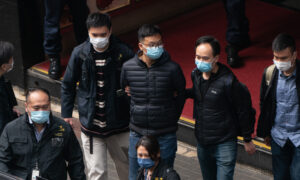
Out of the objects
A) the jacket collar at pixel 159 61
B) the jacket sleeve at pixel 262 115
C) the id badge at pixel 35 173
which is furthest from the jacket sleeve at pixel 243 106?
the id badge at pixel 35 173

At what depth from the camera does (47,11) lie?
8945 millimetres

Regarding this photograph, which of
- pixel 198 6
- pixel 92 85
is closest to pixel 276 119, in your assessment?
pixel 92 85

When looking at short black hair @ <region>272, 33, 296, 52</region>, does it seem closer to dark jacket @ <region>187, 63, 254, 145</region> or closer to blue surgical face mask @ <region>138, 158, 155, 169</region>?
dark jacket @ <region>187, 63, 254, 145</region>

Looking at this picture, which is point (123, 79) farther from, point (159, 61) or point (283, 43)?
point (283, 43)

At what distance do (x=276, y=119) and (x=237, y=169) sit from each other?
1625 mm

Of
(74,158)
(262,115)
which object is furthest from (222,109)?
(74,158)

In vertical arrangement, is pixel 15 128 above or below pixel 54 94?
above

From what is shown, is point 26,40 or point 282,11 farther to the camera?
point 282,11

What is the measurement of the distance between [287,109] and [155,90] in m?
1.19

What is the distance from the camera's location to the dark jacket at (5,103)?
249 inches

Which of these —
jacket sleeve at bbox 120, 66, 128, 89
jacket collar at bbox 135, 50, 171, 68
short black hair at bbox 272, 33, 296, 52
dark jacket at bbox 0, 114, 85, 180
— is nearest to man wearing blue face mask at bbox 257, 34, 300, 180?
short black hair at bbox 272, 33, 296, 52

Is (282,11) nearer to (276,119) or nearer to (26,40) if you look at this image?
(26,40)

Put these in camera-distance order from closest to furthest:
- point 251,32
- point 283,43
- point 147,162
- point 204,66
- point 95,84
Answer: point 147,162 → point 283,43 → point 204,66 → point 95,84 → point 251,32

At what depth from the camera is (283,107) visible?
607 cm
